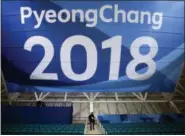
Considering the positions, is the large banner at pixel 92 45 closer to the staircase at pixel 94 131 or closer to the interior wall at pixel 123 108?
the staircase at pixel 94 131

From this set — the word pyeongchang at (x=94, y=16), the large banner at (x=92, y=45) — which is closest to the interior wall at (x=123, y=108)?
the large banner at (x=92, y=45)

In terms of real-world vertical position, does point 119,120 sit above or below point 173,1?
below

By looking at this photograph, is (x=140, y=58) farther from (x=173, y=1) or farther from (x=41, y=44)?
(x=41, y=44)

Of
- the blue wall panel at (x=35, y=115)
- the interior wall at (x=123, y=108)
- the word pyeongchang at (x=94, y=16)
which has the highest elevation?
the word pyeongchang at (x=94, y=16)

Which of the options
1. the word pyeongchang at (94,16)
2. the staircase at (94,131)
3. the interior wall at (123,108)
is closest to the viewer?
the word pyeongchang at (94,16)

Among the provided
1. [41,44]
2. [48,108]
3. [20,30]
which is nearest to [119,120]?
[48,108]

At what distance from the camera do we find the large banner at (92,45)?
169 inches

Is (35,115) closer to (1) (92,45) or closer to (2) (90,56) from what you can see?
(2) (90,56)

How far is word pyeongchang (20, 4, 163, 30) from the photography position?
14.1ft

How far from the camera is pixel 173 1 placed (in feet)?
14.0

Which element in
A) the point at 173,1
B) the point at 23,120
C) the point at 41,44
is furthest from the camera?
the point at 23,120

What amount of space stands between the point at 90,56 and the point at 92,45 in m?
0.20

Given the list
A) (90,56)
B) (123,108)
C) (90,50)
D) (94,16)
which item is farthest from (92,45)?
(123,108)

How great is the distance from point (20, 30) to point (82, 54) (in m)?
1.05
